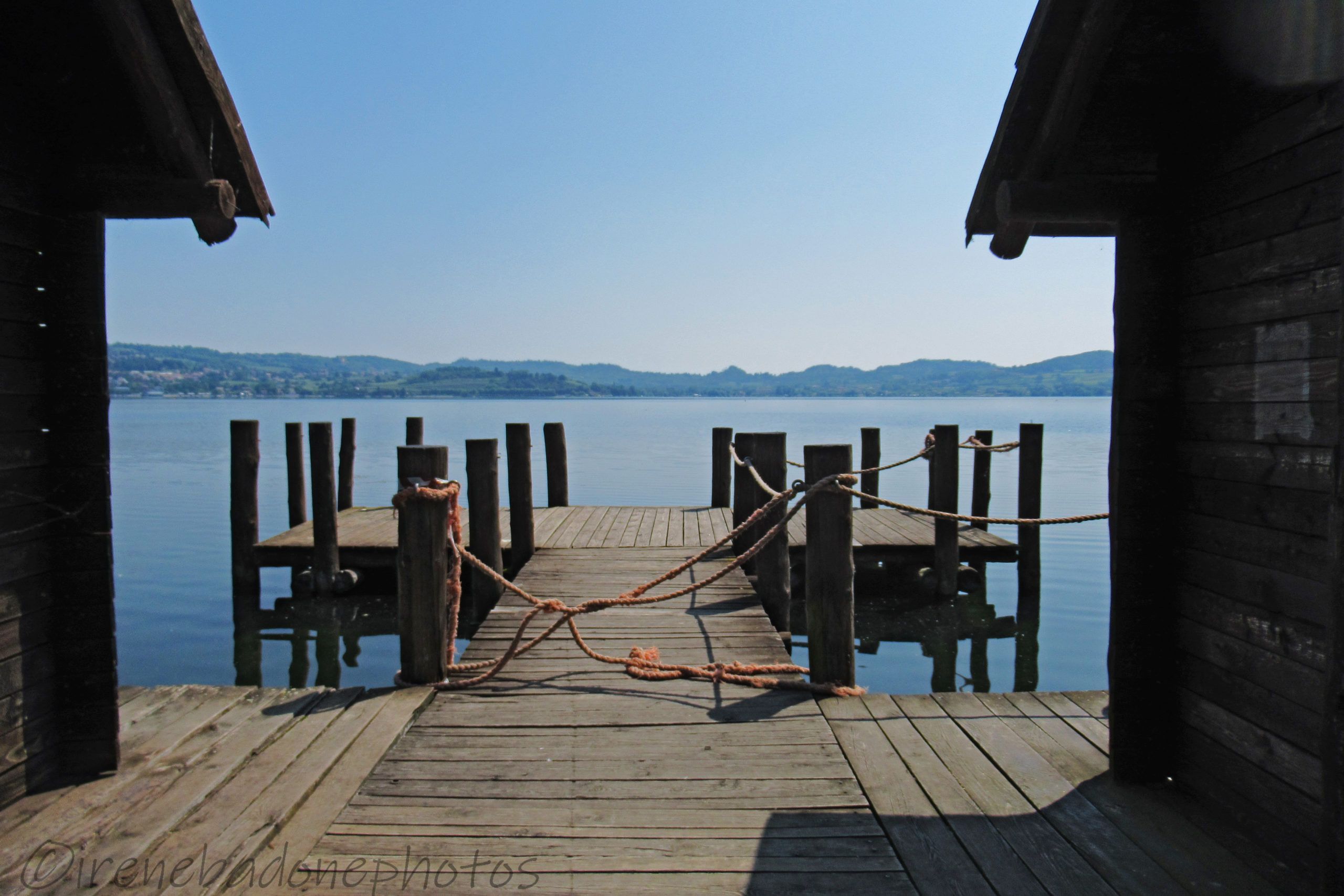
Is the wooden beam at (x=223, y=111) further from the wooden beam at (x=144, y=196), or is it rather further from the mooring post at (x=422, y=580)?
the mooring post at (x=422, y=580)

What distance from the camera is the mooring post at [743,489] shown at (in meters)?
7.64

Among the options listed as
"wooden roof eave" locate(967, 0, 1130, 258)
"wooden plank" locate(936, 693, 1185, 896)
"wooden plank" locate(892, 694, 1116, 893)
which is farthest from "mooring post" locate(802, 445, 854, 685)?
"wooden roof eave" locate(967, 0, 1130, 258)

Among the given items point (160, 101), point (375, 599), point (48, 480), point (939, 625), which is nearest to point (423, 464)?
point (48, 480)

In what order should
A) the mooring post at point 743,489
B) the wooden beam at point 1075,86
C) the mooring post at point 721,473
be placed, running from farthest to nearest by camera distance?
the mooring post at point 721,473
the mooring post at point 743,489
the wooden beam at point 1075,86

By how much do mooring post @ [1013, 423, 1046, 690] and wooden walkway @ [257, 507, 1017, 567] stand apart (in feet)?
0.66

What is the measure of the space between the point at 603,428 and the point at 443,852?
204ft

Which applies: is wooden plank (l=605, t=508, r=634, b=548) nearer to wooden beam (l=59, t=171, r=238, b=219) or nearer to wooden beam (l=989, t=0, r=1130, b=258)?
wooden beam (l=59, t=171, r=238, b=219)

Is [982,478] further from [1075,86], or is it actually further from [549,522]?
[1075,86]

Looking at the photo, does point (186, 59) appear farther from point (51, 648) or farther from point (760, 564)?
point (760, 564)

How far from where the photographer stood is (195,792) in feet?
10.6

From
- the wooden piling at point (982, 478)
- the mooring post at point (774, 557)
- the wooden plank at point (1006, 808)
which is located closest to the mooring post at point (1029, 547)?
the wooden piling at point (982, 478)

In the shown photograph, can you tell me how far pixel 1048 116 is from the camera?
3.23m

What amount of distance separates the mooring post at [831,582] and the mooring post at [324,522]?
655 centimetres

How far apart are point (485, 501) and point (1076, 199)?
560 centimetres
